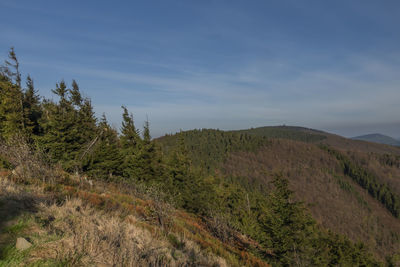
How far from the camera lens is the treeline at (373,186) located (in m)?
160

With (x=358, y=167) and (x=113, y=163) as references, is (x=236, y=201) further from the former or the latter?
(x=358, y=167)

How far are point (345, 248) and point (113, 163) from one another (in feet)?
125

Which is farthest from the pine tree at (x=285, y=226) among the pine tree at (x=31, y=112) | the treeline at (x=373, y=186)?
Answer: the treeline at (x=373, y=186)

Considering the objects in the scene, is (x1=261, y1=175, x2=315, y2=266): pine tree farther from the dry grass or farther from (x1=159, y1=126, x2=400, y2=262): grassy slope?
(x1=159, y1=126, x2=400, y2=262): grassy slope

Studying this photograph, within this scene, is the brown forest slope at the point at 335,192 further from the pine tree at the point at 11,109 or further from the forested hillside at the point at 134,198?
the pine tree at the point at 11,109

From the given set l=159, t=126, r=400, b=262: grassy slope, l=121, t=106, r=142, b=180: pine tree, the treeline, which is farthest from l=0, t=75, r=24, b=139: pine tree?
the treeline

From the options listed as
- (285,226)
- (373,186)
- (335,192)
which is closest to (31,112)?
(285,226)

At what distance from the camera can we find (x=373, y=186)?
178m

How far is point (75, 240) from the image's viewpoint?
12.1 feet

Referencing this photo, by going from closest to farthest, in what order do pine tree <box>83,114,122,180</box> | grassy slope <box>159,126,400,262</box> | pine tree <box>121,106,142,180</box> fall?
pine tree <box>83,114,122,180</box> < pine tree <box>121,106,142,180</box> < grassy slope <box>159,126,400,262</box>

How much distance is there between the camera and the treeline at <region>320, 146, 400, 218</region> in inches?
6280

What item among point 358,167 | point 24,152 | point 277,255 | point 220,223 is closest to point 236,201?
point 277,255

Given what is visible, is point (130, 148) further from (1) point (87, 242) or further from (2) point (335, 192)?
(2) point (335, 192)

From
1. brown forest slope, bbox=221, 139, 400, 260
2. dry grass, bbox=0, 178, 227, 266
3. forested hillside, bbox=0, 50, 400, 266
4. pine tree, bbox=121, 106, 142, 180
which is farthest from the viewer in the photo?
brown forest slope, bbox=221, 139, 400, 260
